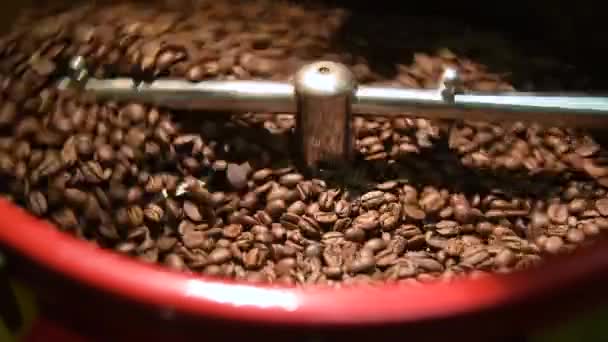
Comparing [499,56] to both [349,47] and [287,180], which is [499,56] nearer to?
[349,47]

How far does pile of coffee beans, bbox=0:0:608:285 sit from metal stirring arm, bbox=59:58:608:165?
0.03 meters

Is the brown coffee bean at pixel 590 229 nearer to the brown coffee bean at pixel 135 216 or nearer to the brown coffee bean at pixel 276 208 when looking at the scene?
the brown coffee bean at pixel 276 208

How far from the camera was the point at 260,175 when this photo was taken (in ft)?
2.79

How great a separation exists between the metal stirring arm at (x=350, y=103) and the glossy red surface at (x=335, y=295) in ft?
1.03

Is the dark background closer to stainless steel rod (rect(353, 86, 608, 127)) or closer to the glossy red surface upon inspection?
stainless steel rod (rect(353, 86, 608, 127))

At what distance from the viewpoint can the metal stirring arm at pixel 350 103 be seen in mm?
817

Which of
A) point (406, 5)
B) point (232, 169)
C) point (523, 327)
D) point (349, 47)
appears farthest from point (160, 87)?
point (523, 327)

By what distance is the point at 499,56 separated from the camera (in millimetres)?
999

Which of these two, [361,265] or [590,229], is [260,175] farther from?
[590,229]

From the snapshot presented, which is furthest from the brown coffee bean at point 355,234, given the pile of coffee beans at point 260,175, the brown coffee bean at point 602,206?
the brown coffee bean at point 602,206

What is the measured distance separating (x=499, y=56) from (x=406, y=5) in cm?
13

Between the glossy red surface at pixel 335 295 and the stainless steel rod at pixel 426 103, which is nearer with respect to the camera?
the glossy red surface at pixel 335 295

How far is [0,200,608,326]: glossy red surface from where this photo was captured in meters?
0.52

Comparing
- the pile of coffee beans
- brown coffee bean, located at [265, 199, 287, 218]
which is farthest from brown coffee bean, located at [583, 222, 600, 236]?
brown coffee bean, located at [265, 199, 287, 218]
